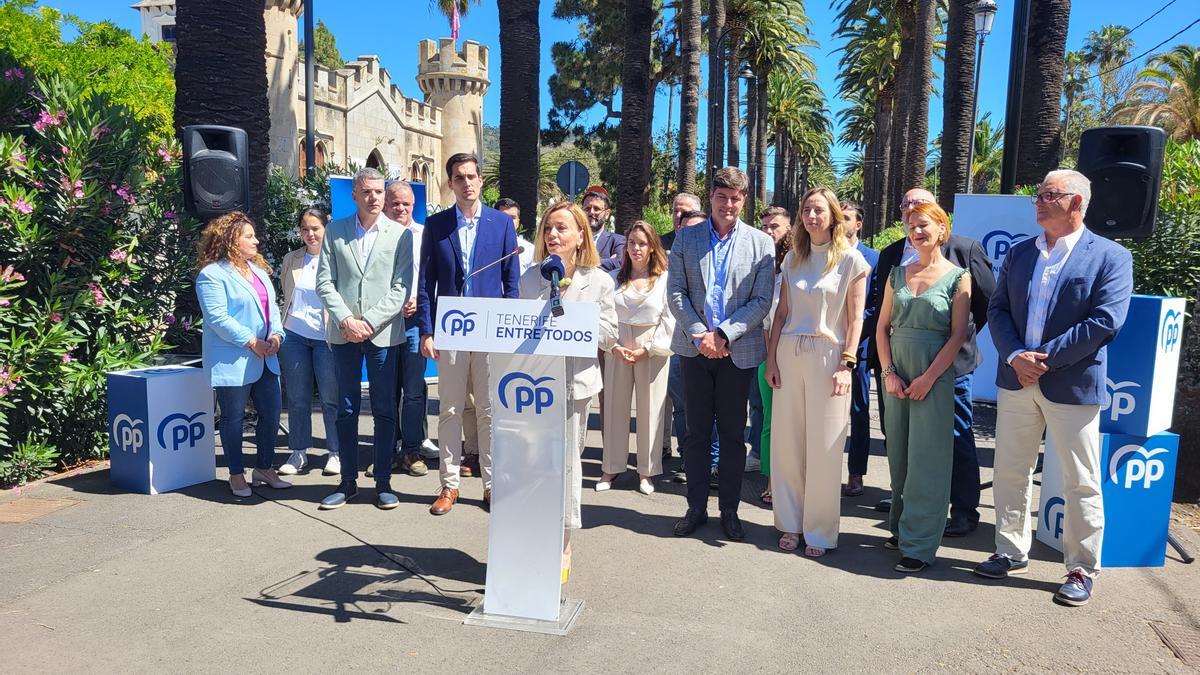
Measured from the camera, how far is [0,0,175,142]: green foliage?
119 ft

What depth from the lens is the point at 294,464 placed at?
22.0 feet

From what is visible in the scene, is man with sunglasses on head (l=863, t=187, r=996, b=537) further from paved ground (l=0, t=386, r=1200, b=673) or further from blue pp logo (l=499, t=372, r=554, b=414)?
blue pp logo (l=499, t=372, r=554, b=414)

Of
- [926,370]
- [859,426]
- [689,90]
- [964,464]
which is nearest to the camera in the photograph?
[926,370]

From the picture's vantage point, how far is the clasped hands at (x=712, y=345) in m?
4.98

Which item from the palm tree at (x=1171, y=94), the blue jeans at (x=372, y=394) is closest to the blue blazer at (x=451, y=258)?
the blue jeans at (x=372, y=394)

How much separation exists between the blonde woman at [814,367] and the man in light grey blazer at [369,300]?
2473mm

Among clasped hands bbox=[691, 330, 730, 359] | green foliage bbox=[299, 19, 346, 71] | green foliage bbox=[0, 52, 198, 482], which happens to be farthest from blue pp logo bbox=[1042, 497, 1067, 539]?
green foliage bbox=[299, 19, 346, 71]

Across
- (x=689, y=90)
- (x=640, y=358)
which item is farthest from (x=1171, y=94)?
(x=640, y=358)

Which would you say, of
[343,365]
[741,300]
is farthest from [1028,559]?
[343,365]

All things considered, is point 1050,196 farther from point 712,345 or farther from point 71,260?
point 71,260

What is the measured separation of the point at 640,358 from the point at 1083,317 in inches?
114

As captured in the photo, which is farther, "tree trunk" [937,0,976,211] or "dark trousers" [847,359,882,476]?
"tree trunk" [937,0,976,211]

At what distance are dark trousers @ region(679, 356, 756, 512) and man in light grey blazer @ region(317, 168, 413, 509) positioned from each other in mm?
1952

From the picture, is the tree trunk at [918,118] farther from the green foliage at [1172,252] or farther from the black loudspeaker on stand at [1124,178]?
the black loudspeaker on stand at [1124,178]
